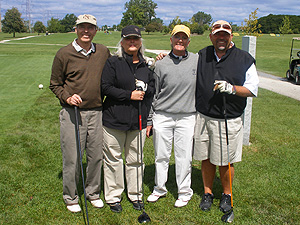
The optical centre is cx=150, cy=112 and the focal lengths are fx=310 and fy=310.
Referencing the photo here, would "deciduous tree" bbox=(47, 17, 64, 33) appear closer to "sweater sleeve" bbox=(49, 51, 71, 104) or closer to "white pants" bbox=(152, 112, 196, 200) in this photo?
"sweater sleeve" bbox=(49, 51, 71, 104)

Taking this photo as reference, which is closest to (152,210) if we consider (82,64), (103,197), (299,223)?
(103,197)

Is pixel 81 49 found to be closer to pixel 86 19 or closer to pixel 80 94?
pixel 86 19

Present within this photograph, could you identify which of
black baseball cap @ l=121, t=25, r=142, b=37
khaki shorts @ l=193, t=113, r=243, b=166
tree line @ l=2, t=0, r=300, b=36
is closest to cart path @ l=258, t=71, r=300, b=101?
khaki shorts @ l=193, t=113, r=243, b=166

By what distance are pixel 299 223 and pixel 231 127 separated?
4.48 feet

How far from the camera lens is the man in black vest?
3559mm

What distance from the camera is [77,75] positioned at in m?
3.56

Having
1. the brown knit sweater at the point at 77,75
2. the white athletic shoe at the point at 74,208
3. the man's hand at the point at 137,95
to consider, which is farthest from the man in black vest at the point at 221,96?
the white athletic shoe at the point at 74,208

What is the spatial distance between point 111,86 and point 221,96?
51.0 inches

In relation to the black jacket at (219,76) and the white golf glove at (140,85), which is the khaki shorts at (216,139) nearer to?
the black jacket at (219,76)

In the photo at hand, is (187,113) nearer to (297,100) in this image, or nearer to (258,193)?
(258,193)

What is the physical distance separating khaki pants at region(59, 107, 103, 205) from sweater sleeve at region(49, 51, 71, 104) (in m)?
0.19

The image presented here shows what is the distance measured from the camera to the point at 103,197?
429 centimetres

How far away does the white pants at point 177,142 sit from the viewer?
3930 mm

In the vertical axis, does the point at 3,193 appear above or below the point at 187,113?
below
